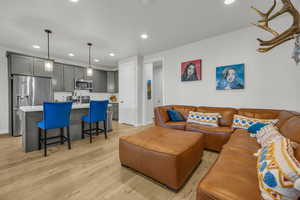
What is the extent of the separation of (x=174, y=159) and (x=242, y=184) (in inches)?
24.8

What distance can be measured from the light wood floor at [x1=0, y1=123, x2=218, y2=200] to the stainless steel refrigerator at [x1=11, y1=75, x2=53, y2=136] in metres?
1.46

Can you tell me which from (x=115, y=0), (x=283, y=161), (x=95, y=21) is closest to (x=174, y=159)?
(x=283, y=161)

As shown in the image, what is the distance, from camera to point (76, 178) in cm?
171

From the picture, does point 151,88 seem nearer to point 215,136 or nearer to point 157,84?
point 157,84

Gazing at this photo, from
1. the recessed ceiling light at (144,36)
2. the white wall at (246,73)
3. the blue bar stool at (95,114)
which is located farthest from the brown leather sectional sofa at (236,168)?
the recessed ceiling light at (144,36)

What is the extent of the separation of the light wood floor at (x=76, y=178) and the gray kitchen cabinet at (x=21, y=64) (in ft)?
7.79

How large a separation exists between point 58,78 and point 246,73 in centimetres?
599

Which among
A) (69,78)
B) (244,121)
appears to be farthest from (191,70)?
(69,78)

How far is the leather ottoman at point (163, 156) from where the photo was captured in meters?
1.43

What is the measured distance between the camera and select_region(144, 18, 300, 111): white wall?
2.42 metres

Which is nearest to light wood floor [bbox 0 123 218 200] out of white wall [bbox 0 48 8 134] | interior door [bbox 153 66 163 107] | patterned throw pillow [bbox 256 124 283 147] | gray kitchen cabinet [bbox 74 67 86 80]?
patterned throw pillow [bbox 256 124 283 147]

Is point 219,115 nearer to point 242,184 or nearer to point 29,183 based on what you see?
point 242,184

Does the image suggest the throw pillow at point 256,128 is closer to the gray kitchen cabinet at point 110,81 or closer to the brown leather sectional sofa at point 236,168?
the brown leather sectional sofa at point 236,168

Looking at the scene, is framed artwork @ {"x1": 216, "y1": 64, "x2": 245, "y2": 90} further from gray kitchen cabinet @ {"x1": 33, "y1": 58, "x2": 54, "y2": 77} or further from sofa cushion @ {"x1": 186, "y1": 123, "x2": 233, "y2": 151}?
gray kitchen cabinet @ {"x1": 33, "y1": 58, "x2": 54, "y2": 77}
